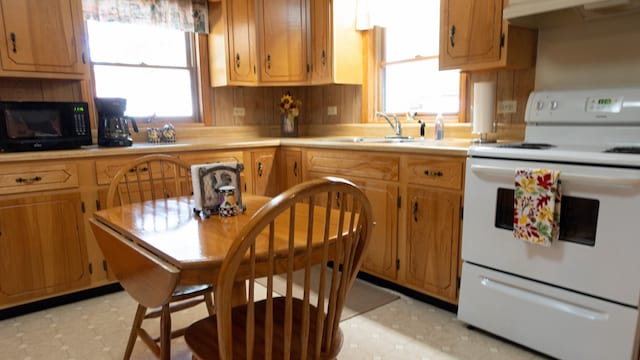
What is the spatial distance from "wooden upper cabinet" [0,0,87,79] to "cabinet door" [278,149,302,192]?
1480 mm

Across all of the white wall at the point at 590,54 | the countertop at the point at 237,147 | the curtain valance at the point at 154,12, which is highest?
the curtain valance at the point at 154,12

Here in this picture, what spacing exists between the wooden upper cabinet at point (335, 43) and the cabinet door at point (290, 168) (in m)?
0.68

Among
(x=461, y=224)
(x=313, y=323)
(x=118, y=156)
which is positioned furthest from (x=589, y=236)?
(x=118, y=156)

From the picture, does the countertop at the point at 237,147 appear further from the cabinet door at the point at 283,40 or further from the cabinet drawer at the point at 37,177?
the cabinet door at the point at 283,40

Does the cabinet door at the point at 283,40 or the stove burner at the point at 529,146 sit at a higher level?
the cabinet door at the point at 283,40

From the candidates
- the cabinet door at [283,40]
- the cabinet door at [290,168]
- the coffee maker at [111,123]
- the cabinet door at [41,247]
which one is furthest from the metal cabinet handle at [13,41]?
the cabinet door at [290,168]

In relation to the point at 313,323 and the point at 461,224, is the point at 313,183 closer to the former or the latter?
the point at 313,323

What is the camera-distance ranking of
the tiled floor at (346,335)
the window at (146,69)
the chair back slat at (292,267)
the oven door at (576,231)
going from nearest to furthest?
the chair back slat at (292,267) → the oven door at (576,231) → the tiled floor at (346,335) → the window at (146,69)

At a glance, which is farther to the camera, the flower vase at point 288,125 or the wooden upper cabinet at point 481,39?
the flower vase at point 288,125

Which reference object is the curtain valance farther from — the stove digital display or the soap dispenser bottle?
the stove digital display

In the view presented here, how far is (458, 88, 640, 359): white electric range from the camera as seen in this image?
164cm

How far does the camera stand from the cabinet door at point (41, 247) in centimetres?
234

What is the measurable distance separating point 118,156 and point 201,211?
4.42ft

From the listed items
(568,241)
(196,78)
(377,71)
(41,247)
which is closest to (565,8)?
(568,241)
